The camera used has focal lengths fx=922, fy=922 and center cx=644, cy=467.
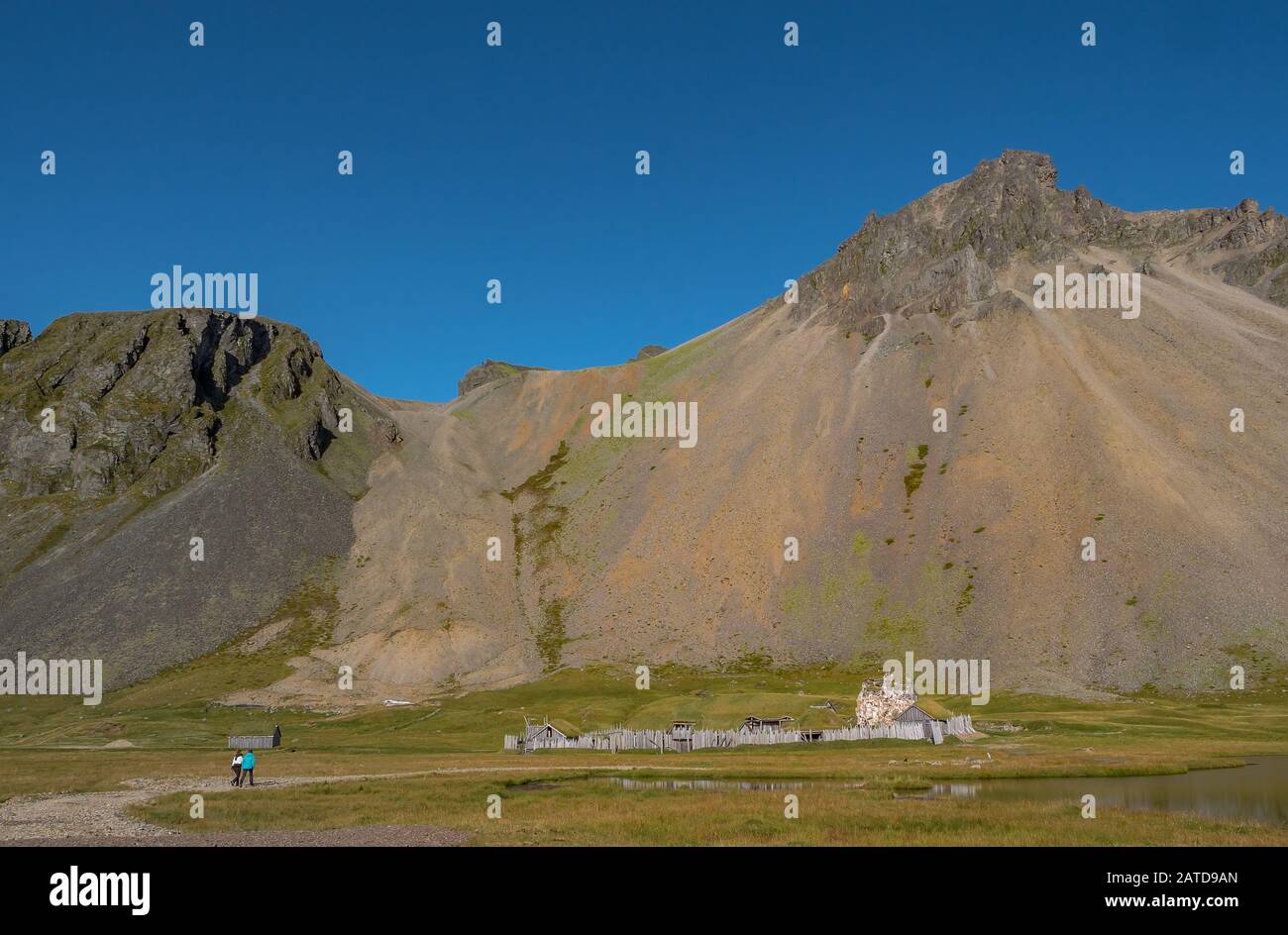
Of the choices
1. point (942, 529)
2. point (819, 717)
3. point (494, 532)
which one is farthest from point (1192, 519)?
point (494, 532)

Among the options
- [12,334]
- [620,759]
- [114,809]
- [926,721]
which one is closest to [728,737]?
[620,759]

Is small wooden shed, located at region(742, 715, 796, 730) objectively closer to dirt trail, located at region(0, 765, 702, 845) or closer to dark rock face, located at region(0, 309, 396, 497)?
dirt trail, located at region(0, 765, 702, 845)

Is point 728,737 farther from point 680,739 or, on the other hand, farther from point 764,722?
point 680,739

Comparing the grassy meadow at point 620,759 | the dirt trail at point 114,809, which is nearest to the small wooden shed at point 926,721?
the grassy meadow at point 620,759

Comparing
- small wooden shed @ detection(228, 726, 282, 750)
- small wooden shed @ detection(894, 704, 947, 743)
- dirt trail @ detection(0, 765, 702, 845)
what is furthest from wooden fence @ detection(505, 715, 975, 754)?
small wooden shed @ detection(228, 726, 282, 750)
